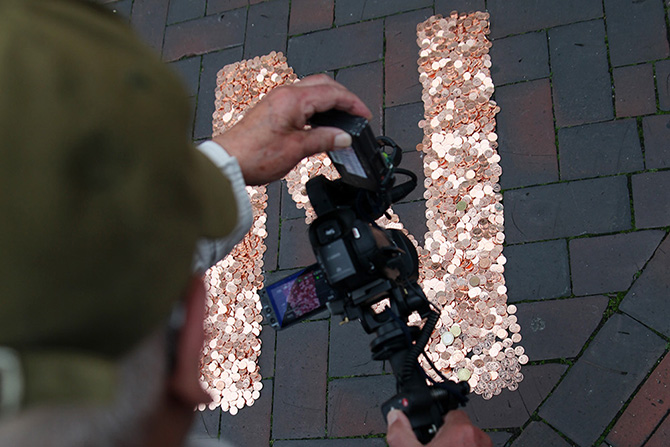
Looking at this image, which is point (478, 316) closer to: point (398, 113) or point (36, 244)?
point (398, 113)

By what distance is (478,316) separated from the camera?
9.23 feet

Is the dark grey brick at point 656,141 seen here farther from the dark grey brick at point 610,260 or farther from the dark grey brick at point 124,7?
the dark grey brick at point 124,7

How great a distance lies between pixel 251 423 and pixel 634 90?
249 centimetres

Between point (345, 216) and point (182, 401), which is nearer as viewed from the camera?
point (182, 401)

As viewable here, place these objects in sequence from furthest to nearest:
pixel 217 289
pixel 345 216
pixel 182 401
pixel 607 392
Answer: pixel 217 289 < pixel 607 392 < pixel 345 216 < pixel 182 401

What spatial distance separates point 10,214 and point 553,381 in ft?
8.03

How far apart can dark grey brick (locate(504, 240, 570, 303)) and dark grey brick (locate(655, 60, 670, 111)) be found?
0.83m

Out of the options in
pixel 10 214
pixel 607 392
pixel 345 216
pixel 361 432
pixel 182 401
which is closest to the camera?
pixel 10 214

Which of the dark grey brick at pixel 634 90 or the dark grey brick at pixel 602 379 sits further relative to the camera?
the dark grey brick at pixel 634 90

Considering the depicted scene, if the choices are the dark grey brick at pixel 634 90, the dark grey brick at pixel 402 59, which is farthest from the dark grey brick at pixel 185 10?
the dark grey brick at pixel 634 90

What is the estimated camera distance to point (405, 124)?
3.29 m

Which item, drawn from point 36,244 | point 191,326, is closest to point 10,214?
point 36,244

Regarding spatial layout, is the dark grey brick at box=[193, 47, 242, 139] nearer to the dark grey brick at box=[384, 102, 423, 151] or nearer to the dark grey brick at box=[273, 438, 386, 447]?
the dark grey brick at box=[384, 102, 423, 151]

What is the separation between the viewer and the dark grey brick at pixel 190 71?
3830 mm
